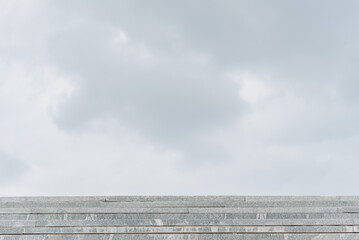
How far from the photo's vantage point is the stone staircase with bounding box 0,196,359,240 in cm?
1134

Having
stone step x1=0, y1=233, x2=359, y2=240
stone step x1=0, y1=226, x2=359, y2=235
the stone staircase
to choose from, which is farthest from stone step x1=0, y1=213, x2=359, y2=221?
stone step x1=0, y1=233, x2=359, y2=240

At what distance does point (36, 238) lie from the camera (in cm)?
1138

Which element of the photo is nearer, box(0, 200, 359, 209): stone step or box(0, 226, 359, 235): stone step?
box(0, 226, 359, 235): stone step

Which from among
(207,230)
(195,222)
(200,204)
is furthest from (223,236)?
(200,204)

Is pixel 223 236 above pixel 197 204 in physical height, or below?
below

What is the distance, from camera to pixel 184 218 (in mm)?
11461

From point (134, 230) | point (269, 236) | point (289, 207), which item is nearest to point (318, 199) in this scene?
point (289, 207)

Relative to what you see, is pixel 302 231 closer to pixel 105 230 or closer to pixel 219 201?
pixel 219 201

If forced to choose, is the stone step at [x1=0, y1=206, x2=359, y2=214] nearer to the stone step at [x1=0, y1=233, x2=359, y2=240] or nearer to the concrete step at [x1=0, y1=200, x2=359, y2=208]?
the concrete step at [x1=0, y1=200, x2=359, y2=208]

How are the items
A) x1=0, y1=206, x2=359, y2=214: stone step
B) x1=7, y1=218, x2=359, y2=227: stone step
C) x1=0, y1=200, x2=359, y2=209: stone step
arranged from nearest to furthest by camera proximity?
x1=7, y1=218, x2=359, y2=227: stone step
x1=0, y1=206, x2=359, y2=214: stone step
x1=0, y1=200, x2=359, y2=209: stone step

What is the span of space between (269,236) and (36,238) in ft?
15.3

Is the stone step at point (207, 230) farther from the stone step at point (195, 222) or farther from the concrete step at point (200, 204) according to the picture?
the concrete step at point (200, 204)

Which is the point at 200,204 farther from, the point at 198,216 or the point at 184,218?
the point at 184,218

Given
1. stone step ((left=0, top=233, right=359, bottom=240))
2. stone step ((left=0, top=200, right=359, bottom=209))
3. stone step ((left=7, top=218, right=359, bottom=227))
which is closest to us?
stone step ((left=0, top=233, right=359, bottom=240))
